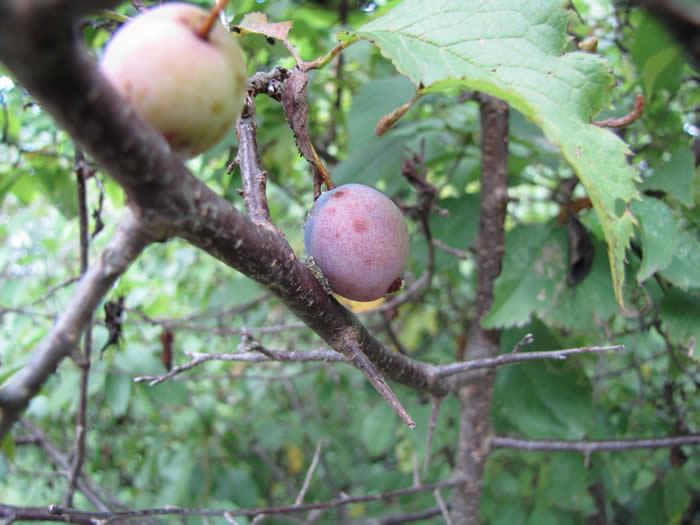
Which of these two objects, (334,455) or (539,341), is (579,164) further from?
(334,455)

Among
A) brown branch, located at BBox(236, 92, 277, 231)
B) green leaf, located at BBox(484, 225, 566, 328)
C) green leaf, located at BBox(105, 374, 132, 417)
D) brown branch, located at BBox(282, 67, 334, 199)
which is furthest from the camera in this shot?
green leaf, located at BBox(105, 374, 132, 417)

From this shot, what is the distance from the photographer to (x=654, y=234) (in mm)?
1043

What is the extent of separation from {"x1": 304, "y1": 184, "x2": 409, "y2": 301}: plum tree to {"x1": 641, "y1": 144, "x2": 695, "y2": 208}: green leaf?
0.76 metres

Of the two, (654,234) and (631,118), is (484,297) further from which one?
(631,118)

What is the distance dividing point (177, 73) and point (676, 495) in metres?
1.89

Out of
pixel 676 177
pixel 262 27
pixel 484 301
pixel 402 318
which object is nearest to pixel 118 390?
pixel 484 301

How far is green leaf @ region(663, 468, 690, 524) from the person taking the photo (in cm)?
161

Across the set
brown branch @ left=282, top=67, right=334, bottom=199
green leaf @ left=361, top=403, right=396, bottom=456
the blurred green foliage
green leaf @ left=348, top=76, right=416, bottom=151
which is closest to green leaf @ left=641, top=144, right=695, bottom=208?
the blurred green foliage

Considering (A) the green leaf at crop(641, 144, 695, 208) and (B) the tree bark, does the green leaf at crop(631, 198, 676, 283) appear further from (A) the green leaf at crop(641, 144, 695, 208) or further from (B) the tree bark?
(B) the tree bark

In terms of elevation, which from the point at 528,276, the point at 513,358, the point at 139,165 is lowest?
the point at 528,276

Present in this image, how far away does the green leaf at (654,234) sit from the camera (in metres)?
0.99

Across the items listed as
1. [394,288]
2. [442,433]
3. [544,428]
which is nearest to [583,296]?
[544,428]

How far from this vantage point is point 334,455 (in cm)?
321

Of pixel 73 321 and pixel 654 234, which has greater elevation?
pixel 73 321
